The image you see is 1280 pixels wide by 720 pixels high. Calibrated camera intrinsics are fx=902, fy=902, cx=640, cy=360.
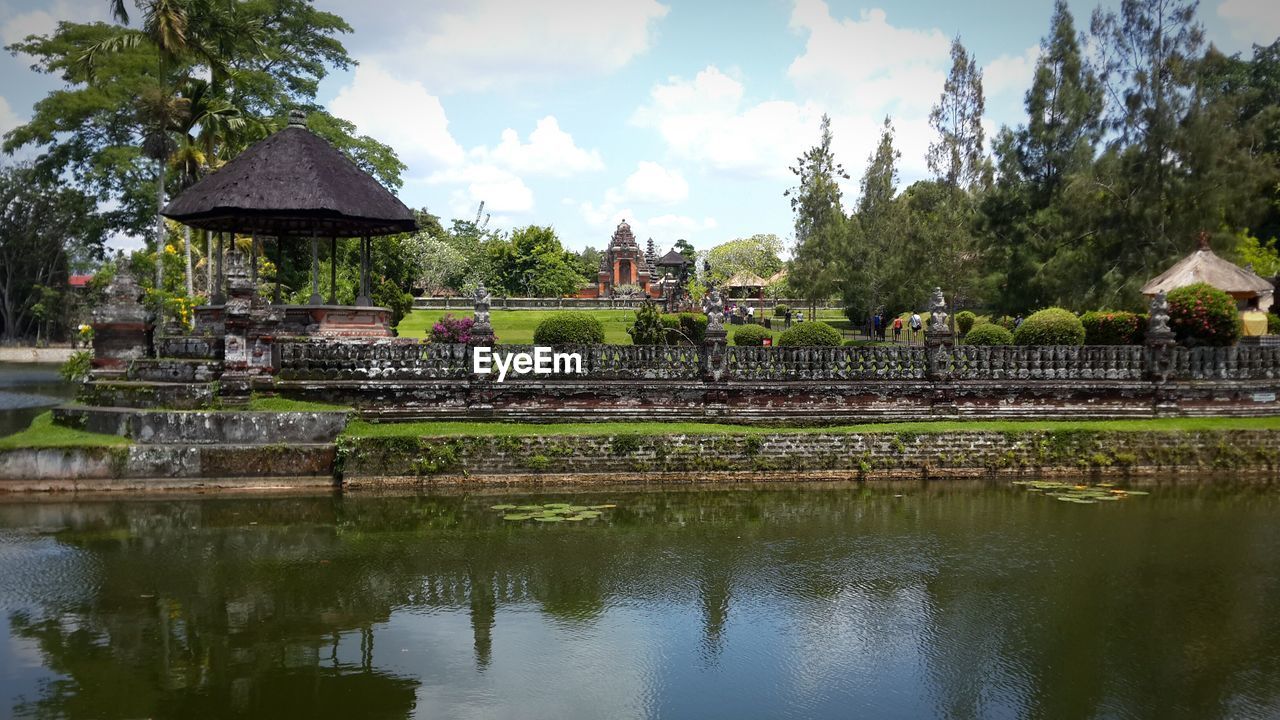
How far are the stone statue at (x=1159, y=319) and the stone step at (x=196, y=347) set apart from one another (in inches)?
698

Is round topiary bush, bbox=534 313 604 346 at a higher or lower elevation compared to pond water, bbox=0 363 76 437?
higher

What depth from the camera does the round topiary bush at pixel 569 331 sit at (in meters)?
21.8

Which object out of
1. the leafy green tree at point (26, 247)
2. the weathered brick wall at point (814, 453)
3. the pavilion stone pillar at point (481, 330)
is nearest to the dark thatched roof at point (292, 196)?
the pavilion stone pillar at point (481, 330)

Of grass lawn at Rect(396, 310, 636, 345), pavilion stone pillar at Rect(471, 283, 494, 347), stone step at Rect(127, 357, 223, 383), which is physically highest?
grass lawn at Rect(396, 310, 636, 345)

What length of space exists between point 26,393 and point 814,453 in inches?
1012

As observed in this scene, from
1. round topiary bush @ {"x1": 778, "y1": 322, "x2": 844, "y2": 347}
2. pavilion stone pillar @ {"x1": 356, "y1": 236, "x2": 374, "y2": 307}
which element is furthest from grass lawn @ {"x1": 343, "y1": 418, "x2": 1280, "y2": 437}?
round topiary bush @ {"x1": 778, "y1": 322, "x2": 844, "y2": 347}

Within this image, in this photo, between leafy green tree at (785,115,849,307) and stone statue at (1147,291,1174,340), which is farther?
leafy green tree at (785,115,849,307)

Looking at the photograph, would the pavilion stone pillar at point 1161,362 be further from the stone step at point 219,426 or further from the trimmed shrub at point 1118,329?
the stone step at point 219,426

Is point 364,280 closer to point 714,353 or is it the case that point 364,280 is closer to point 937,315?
point 714,353

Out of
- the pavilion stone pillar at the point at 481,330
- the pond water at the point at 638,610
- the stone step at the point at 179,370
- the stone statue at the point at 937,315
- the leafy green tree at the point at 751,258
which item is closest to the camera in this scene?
the pond water at the point at 638,610

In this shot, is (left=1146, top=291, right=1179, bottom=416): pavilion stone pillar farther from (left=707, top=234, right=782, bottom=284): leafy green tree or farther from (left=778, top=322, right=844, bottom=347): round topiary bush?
(left=707, top=234, right=782, bottom=284): leafy green tree

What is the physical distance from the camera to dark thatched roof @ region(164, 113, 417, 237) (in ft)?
55.3

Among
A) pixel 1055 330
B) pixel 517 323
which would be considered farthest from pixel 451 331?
pixel 517 323

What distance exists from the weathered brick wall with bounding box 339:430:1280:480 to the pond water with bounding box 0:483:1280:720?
1140 mm
